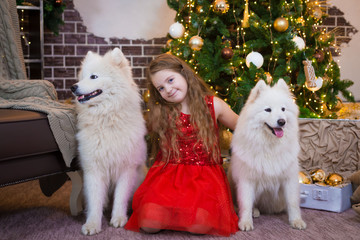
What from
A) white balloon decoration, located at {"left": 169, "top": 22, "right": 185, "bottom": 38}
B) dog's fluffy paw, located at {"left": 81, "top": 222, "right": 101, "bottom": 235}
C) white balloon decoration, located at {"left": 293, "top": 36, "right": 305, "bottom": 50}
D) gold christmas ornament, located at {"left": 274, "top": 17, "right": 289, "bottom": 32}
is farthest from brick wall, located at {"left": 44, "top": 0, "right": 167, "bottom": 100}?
dog's fluffy paw, located at {"left": 81, "top": 222, "right": 101, "bottom": 235}

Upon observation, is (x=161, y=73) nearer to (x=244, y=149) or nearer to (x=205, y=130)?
(x=205, y=130)

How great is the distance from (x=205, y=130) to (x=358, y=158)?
4.86 ft

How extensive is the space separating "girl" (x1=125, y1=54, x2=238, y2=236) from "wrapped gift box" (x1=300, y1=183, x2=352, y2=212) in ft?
2.00

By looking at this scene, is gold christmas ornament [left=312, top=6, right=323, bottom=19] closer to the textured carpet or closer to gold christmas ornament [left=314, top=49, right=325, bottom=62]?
gold christmas ornament [left=314, top=49, right=325, bottom=62]

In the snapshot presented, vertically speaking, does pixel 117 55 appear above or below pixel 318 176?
above

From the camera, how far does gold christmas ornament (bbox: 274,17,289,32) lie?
2.92 metres

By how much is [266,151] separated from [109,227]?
1021mm

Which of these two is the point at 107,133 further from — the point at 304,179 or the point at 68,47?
the point at 68,47

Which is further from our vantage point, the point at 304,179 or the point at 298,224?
the point at 304,179

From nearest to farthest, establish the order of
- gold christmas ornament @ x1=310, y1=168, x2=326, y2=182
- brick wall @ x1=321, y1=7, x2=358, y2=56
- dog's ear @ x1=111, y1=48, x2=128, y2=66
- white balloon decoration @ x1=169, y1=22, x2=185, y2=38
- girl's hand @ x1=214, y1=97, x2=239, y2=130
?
dog's ear @ x1=111, y1=48, x2=128, y2=66 < girl's hand @ x1=214, y1=97, x2=239, y2=130 < gold christmas ornament @ x1=310, y1=168, x2=326, y2=182 < white balloon decoration @ x1=169, y1=22, x2=185, y2=38 < brick wall @ x1=321, y1=7, x2=358, y2=56

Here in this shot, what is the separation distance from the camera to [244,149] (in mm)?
2000

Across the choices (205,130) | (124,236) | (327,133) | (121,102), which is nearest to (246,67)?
(327,133)

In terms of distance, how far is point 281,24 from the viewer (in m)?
2.92

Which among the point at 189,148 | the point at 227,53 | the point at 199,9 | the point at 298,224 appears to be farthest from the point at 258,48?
the point at 298,224
